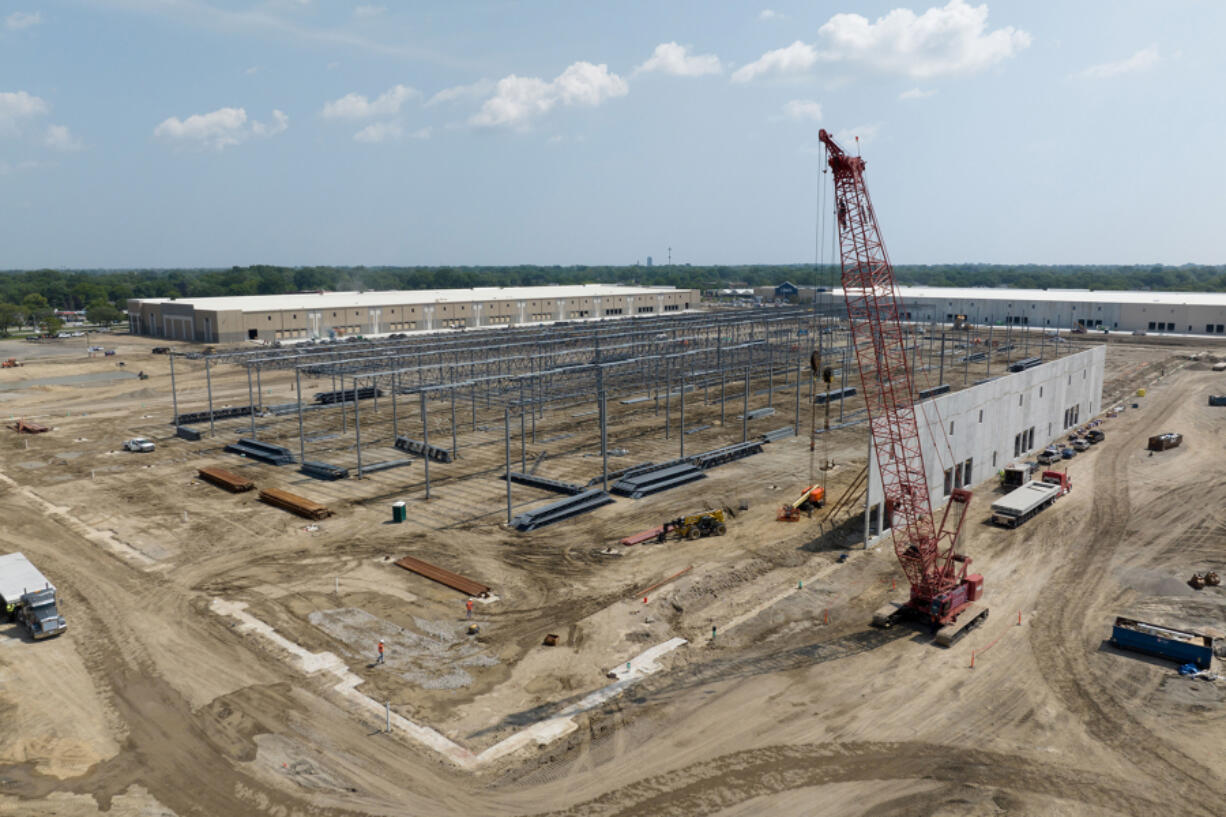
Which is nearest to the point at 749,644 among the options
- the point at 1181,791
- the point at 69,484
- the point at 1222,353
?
the point at 1181,791

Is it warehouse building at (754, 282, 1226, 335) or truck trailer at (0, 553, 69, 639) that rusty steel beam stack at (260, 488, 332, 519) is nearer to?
truck trailer at (0, 553, 69, 639)

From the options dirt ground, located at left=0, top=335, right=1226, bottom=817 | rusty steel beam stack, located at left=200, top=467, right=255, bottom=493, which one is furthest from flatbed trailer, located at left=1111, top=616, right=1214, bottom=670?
rusty steel beam stack, located at left=200, top=467, right=255, bottom=493

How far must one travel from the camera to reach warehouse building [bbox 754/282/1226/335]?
113625 mm

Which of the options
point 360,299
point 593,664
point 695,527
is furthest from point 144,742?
point 360,299

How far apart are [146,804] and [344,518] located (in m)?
20.6

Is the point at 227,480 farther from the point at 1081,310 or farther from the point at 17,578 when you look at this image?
the point at 1081,310

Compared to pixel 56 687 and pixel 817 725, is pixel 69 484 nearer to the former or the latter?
pixel 56 687

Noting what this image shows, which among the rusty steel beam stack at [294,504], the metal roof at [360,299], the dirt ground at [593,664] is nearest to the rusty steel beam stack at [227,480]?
the dirt ground at [593,664]

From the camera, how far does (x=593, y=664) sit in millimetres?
23938

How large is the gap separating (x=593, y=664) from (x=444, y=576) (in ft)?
29.4

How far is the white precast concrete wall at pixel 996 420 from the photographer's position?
3750cm

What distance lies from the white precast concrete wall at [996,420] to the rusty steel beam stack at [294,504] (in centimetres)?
2634

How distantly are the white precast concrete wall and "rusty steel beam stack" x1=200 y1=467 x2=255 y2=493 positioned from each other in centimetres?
3320

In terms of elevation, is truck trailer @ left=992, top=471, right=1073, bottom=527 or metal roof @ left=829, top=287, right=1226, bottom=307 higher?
metal roof @ left=829, top=287, right=1226, bottom=307
